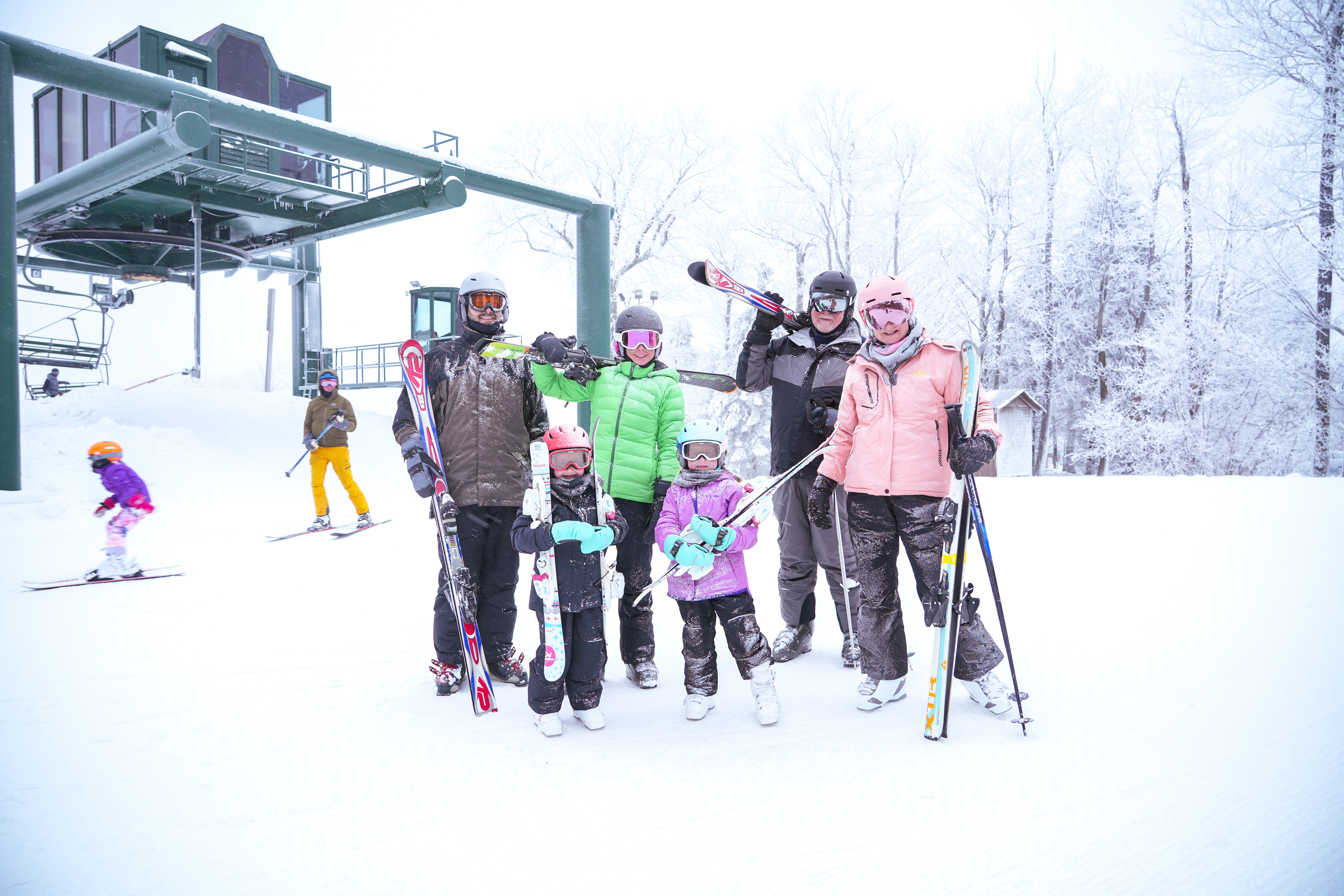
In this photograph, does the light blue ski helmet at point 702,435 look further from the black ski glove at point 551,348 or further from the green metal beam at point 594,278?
the green metal beam at point 594,278

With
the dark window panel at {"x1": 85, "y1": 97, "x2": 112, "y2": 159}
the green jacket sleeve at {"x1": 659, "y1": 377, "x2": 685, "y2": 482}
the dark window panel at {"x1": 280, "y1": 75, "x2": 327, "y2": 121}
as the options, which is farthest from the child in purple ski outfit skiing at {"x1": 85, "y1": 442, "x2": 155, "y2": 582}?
the dark window panel at {"x1": 280, "y1": 75, "x2": 327, "y2": 121}

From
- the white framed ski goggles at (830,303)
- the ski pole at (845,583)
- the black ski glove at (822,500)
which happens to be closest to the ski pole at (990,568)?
the black ski glove at (822,500)

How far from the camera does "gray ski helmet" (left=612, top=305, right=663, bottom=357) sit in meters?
3.57

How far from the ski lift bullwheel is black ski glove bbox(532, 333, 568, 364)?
1154 centimetres

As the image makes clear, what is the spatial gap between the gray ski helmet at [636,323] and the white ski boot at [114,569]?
479 cm

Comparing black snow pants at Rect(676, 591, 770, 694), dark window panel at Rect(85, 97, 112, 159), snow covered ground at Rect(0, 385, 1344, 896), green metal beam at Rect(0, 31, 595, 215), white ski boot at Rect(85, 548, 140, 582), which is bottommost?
snow covered ground at Rect(0, 385, 1344, 896)

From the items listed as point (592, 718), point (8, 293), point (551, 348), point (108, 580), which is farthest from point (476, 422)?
point (8, 293)

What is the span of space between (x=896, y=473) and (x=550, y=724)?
5.89 feet

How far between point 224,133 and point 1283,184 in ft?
59.8

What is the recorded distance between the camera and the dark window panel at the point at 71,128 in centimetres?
1200

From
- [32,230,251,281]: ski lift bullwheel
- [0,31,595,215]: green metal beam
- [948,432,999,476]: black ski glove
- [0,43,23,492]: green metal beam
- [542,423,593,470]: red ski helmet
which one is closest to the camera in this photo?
[948,432,999,476]: black ski glove

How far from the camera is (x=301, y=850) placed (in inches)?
82.6

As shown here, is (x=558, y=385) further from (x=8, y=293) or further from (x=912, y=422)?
(x=8, y=293)

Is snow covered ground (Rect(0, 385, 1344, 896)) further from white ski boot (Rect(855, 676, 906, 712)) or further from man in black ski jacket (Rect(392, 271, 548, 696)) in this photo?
man in black ski jacket (Rect(392, 271, 548, 696))
